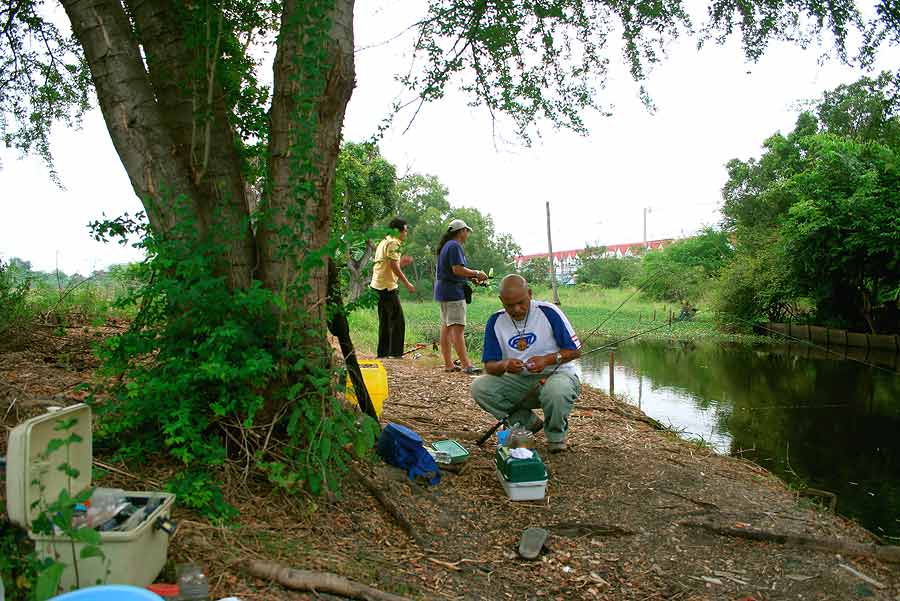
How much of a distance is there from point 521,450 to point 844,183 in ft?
52.5

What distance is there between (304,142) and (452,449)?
2221 mm

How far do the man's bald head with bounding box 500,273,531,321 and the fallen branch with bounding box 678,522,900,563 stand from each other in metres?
1.72

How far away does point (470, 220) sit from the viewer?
4034 cm

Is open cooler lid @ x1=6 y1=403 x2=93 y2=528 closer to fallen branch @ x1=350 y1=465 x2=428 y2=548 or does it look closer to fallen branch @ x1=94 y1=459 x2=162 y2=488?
fallen branch @ x1=94 y1=459 x2=162 y2=488

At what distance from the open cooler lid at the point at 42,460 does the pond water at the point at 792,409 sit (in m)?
5.59

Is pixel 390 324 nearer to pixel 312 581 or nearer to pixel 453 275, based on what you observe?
pixel 453 275

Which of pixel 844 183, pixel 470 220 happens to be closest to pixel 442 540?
pixel 844 183

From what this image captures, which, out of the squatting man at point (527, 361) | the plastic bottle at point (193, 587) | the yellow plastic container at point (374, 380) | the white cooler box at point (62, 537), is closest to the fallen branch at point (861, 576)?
the squatting man at point (527, 361)

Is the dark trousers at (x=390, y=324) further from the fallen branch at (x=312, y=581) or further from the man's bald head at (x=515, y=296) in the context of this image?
the fallen branch at (x=312, y=581)

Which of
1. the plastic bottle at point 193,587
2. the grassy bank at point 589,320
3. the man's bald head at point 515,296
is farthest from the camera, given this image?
the grassy bank at point 589,320

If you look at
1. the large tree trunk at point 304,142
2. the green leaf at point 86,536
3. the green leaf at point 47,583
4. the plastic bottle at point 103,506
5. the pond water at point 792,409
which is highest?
the large tree trunk at point 304,142

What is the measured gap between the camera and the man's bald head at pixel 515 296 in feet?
14.6

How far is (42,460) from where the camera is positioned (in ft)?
7.00

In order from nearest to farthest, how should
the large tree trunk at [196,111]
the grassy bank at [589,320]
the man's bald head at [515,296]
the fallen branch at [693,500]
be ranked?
the large tree trunk at [196,111]
the fallen branch at [693,500]
the man's bald head at [515,296]
the grassy bank at [589,320]
